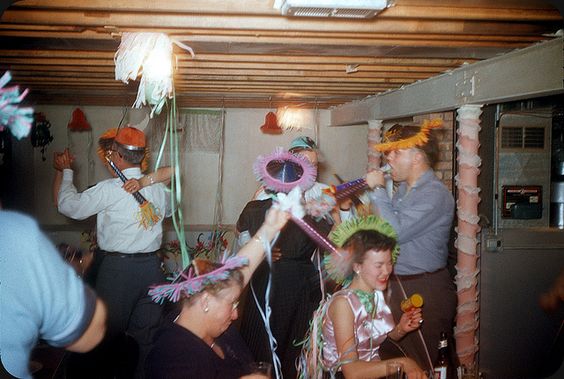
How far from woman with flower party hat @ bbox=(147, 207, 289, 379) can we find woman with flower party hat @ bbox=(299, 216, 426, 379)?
0.31m

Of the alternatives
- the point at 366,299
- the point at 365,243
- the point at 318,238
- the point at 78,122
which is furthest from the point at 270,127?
the point at 366,299

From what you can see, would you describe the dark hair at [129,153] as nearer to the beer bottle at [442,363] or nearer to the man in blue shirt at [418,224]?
the man in blue shirt at [418,224]

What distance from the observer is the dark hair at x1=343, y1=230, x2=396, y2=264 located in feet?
6.06

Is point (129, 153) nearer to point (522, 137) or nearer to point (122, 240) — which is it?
point (122, 240)

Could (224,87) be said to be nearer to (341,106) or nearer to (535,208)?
(341,106)

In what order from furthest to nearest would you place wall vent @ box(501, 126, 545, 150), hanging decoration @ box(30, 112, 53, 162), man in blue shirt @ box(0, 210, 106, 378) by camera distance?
wall vent @ box(501, 126, 545, 150) → hanging decoration @ box(30, 112, 53, 162) → man in blue shirt @ box(0, 210, 106, 378)

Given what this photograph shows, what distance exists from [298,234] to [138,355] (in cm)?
129

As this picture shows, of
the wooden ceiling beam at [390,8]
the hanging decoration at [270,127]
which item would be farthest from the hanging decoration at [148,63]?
the hanging decoration at [270,127]

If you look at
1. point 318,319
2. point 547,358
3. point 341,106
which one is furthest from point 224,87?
point 547,358

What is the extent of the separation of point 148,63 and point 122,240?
1.06 meters

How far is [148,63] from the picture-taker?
60.3 inches

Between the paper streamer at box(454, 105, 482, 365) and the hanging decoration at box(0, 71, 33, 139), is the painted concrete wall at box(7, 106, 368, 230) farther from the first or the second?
the hanging decoration at box(0, 71, 33, 139)

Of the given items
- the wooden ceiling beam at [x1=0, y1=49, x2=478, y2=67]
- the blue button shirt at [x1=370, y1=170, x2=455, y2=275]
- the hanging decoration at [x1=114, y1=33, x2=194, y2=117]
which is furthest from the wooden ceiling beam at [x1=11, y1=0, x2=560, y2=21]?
the blue button shirt at [x1=370, y1=170, x2=455, y2=275]

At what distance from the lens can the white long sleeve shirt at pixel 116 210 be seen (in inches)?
78.2
